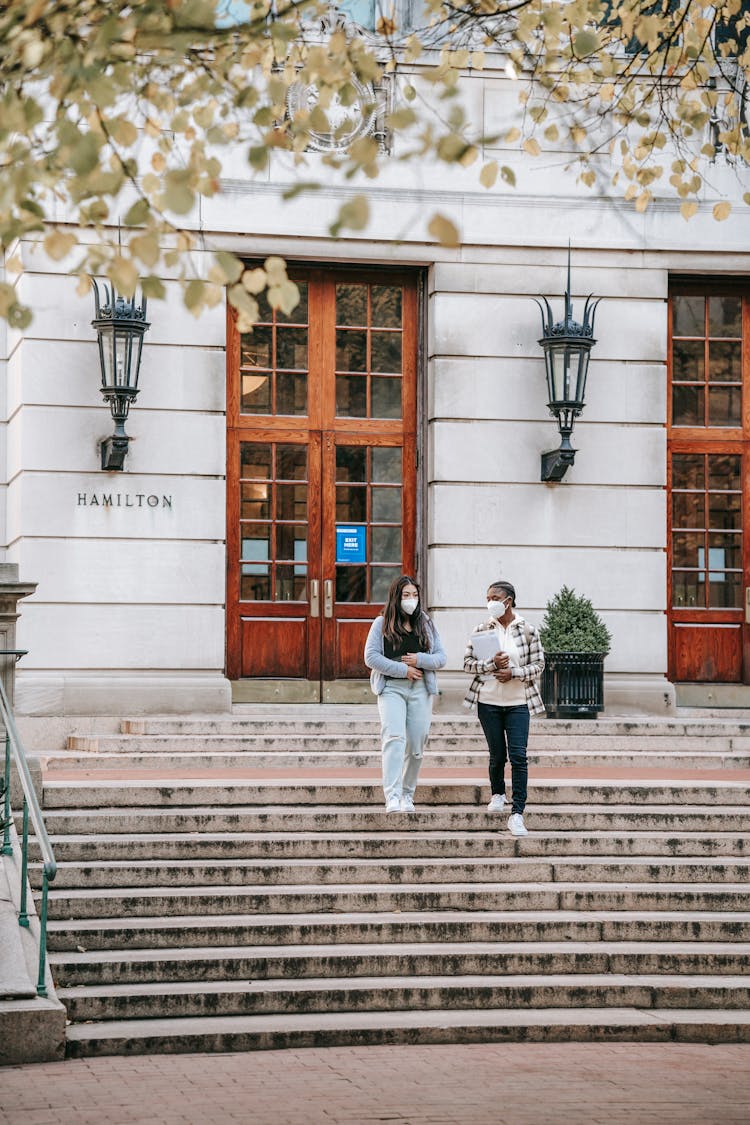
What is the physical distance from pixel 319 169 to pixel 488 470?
366 centimetres

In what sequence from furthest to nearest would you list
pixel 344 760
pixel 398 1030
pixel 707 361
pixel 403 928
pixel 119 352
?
pixel 707 361
pixel 119 352
pixel 344 760
pixel 403 928
pixel 398 1030

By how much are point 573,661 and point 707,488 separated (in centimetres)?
306

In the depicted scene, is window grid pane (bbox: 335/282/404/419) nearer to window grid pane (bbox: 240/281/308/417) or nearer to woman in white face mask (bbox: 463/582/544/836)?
window grid pane (bbox: 240/281/308/417)

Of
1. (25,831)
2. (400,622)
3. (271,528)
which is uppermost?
(271,528)

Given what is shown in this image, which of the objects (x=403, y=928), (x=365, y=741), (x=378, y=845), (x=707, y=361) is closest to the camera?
(x=403, y=928)

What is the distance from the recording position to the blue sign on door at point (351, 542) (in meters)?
17.8

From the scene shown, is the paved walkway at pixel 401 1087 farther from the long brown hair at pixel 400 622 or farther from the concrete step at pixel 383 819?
the long brown hair at pixel 400 622

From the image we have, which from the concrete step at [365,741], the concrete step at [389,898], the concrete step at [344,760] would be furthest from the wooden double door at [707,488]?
the concrete step at [389,898]

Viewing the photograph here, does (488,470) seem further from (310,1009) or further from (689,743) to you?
(310,1009)

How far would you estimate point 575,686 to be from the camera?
16500mm

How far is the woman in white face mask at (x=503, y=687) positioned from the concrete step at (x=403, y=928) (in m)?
1.30

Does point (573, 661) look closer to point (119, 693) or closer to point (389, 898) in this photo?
point (119, 693)

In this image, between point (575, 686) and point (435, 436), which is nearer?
point (575, 686)

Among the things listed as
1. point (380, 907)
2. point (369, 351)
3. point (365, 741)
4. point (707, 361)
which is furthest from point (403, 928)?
point (707, 361)
